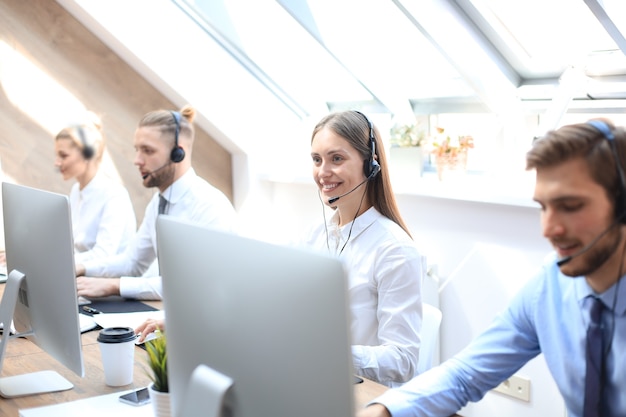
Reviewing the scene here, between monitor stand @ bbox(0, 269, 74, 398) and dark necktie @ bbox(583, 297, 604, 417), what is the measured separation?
44.7 inches

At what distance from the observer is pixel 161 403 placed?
1572 millimetres

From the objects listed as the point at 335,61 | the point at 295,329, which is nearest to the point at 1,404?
the point at 295,329

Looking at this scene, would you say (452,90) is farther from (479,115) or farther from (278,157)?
(278,157)

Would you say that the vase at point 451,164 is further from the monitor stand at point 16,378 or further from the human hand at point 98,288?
the monitor stand at point 16,378

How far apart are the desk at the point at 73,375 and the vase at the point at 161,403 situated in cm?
29

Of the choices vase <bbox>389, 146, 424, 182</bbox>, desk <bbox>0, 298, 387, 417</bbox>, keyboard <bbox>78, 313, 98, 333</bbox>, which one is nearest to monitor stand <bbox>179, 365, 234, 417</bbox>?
desk <bbox>0, 298, 387, 417</bbox>

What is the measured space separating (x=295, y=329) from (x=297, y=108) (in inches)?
135

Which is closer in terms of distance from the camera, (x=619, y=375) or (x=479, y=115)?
(x=619, y=375)

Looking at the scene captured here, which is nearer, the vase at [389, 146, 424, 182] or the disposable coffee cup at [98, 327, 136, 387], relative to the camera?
the disposable coffee cup at [98, 327, 136, 387]

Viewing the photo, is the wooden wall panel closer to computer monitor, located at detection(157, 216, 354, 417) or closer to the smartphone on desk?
the smartphone on desk

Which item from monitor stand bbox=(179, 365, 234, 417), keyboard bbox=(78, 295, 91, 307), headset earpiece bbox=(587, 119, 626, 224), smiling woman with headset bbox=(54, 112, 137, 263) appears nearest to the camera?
monitor stand bbox=(179, 365, 234, 417)

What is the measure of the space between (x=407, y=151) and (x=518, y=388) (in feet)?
3.70

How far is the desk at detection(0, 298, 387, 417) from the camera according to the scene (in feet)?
5.79

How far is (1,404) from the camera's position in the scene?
1777 mm
